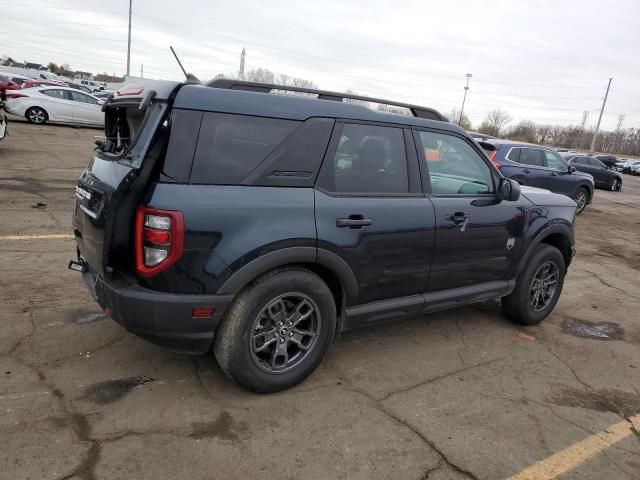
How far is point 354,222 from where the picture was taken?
3.33 metres

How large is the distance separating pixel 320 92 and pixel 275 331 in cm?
165

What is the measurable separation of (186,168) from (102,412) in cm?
149

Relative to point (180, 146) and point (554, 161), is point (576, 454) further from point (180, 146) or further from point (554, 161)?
point (554, 161)

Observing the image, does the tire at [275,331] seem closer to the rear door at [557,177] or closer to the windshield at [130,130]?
the windshield at [130,130]

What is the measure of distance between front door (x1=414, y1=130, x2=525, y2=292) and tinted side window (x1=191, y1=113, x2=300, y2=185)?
127 cm

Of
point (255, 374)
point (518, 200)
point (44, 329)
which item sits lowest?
point (44, 329)

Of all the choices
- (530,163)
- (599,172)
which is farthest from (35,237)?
(599,172)

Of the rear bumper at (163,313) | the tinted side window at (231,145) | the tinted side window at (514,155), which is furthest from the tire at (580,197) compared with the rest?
the rear bumper at (163,313)

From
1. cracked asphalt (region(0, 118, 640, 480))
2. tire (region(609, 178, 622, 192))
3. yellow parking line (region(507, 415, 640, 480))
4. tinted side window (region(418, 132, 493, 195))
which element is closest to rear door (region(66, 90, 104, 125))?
cracked asphalt (region(0, 118, 640, 480))

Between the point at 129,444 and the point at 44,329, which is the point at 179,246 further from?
the point at 44,329

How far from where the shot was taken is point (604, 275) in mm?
7391

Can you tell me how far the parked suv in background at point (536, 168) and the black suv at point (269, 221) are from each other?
8.91m

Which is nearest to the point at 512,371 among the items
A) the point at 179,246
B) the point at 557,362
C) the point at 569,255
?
the point at 557,362

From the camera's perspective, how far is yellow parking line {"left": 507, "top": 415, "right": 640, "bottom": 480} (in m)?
2.78
